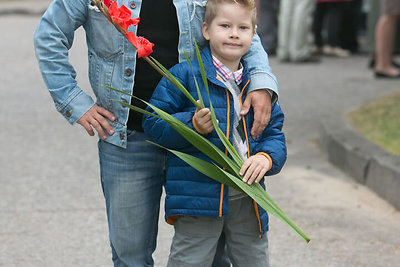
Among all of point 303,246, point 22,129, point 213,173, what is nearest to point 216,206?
point 213,173

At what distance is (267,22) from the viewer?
39.5 ft

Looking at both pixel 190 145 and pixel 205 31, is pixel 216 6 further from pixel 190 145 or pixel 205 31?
pixel 190 145

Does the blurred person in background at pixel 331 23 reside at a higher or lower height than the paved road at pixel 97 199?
lower

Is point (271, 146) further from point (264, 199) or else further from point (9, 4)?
point (9, 4)

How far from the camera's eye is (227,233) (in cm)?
313

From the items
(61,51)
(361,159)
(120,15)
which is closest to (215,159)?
(120,15)

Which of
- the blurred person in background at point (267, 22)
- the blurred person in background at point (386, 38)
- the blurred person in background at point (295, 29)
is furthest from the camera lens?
the blurred person in background at point (267, 22)

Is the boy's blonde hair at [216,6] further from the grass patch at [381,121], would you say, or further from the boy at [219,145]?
the grass patch at [381,121]

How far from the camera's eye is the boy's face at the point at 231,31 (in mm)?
2916

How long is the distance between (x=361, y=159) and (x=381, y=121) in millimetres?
1302

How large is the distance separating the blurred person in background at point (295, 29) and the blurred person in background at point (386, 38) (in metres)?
1.75

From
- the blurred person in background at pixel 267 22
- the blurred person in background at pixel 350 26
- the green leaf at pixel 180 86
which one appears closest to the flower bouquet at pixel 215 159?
the green leaf at pixel 180 86

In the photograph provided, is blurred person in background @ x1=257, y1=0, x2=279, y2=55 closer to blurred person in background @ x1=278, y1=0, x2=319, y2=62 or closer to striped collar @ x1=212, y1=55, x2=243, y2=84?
blurred person in background @ x1=278, y1=0, x2=319, y2=62

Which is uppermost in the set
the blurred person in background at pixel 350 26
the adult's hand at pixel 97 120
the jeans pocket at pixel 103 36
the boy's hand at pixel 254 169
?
the jeans pocket at pixel 103 36
